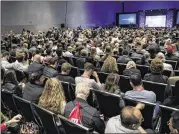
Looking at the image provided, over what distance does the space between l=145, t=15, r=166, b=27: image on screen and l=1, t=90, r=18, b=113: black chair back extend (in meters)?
22.8

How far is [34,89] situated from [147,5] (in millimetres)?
25553

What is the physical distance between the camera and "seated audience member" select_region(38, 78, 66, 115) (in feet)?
11.0

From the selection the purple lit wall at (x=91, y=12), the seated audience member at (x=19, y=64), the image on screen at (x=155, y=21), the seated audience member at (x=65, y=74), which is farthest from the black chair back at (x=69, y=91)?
the image on screen at (x=155, y=21)

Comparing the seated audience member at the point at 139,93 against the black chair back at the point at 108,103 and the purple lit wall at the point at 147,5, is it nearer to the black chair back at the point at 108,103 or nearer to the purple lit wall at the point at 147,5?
the black chair back at the point at 108,103

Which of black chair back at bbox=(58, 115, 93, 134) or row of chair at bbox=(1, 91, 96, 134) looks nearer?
black chair back at bbox=(58, 115, 93, 134)

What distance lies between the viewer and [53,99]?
133 inches

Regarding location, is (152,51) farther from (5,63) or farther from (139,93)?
(5,63)

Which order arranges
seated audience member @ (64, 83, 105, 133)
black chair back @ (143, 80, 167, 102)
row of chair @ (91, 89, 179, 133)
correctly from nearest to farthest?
seated audience member @ (64, 83, 105, 133)
row of chair @ (91, 89, 179, 133)
black chair back @ (143, 80, 167, 102)

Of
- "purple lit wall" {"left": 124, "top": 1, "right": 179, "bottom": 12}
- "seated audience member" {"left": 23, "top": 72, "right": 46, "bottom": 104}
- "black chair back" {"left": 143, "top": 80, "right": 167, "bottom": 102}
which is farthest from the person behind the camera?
"purple lit wall" {"left": 124, "top": 1, "right": 179, "bottom": 12}

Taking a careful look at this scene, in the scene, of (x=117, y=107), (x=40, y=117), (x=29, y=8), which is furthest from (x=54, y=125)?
(x=29, y=8)

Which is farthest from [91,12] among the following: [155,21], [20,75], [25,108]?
[25,108]

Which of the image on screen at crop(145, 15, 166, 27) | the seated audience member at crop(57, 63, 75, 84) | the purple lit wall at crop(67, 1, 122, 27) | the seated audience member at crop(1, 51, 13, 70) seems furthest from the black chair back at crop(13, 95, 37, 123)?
the image on screen at crop(145, 15, 166, 27)

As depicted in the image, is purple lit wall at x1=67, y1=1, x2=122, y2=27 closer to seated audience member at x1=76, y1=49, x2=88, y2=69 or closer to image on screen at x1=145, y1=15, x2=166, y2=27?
image on screen at x1=145, y1=15, x2=166, y2=27

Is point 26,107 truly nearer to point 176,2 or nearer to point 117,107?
point 117,107
